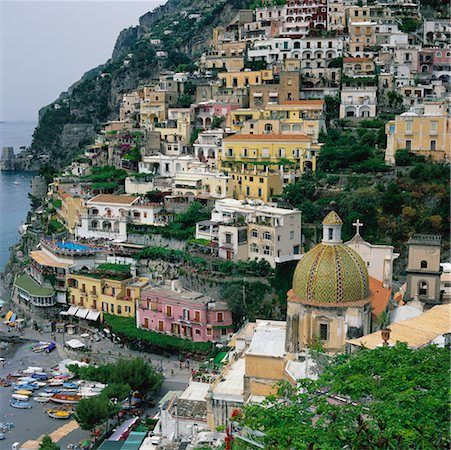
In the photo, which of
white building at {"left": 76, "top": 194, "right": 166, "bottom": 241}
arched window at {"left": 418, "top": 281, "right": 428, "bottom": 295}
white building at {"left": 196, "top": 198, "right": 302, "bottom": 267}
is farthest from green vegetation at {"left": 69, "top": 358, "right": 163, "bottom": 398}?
white building at {"left": 76, "top": 194, "right": 166, "bottom": 241}

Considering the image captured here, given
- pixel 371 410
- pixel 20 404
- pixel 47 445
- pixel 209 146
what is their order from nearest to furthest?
pixel 371 410 < pixel 47 445 < pixel 20 404 < pixel 209 146

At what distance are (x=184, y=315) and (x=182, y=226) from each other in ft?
26.9

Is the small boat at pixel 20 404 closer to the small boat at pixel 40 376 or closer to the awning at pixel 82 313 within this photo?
the small boat at pixel 40 376

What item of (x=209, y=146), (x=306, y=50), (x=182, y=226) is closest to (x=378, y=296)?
(x=182, y=226)

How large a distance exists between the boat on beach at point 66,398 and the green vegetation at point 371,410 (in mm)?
19218

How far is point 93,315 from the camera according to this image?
143ft

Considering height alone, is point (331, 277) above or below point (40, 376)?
above

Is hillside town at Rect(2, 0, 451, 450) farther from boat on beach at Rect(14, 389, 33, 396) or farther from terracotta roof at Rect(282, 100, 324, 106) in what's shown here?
boat on beach at Rect(14, 389, 33, 396)

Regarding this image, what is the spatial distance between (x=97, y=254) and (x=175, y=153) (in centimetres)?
1342

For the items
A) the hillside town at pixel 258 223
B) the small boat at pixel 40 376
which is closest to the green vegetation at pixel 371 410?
the hillside town at pixel 258 223

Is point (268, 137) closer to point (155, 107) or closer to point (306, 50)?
point (155, 107)

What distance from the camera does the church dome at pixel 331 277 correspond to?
24094 millimetres

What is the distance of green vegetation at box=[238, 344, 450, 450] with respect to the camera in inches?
516

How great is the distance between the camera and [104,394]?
30.8m
